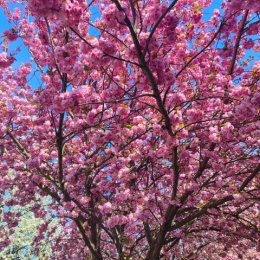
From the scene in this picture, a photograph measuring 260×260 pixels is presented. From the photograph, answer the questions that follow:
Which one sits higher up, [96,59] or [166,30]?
[166,30]

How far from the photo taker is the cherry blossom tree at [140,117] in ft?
14.8

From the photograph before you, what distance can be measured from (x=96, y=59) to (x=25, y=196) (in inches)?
300

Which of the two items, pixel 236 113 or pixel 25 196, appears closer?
pixel 236 113

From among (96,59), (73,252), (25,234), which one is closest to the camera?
(96,59)

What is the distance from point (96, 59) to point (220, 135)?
3.03m

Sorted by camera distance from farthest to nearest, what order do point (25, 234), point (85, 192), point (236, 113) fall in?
point (25, 234), point (85, 192), point (236, 113)

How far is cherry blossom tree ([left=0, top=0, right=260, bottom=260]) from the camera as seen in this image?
4.50m

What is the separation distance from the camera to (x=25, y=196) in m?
10.5

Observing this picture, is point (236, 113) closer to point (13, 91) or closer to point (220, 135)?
point (220, 135)

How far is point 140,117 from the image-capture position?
22.4 ft

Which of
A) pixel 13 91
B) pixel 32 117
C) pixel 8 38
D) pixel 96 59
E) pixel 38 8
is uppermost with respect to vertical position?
pixel 13 91

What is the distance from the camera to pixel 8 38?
5273 mm

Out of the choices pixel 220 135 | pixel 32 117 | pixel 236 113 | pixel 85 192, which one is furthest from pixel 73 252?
pixel 236 113

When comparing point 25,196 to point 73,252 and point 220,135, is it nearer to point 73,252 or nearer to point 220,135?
point 73,252
